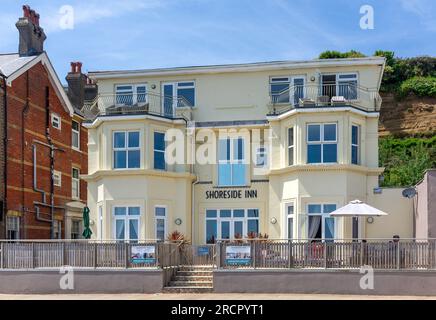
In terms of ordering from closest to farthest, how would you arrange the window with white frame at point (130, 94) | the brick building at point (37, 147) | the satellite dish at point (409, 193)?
the satellite dish at point (409, 193), the window with white frame at point (130, 94), the brick building at point (37, 147)

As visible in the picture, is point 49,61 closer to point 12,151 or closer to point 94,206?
point 12,151

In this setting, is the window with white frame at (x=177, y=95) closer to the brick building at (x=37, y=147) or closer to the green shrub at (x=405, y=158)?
the brick building at (x=37, y=147)

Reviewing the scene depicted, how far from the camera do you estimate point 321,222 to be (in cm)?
2697

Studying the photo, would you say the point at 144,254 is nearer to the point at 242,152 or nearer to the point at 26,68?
the point at 242,152

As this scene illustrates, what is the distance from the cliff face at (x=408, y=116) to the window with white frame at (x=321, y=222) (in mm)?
45162

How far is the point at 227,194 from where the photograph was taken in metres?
29.8

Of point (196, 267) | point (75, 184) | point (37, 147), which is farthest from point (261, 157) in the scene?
point (75, 184)

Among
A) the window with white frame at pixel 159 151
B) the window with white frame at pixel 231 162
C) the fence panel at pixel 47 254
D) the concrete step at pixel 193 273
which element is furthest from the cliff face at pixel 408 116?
the fence panel at pixel 47 254

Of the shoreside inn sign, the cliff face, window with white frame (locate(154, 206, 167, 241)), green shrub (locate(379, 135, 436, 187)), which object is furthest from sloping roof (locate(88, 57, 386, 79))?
the cliff face

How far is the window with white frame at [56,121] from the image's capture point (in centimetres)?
3638

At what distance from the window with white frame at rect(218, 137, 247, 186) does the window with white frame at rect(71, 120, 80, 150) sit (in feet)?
40.5

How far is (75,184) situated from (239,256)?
61.4 ft

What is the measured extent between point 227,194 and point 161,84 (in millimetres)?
5851

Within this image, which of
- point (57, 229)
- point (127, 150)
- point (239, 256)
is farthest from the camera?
point (57, 229)
